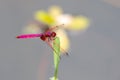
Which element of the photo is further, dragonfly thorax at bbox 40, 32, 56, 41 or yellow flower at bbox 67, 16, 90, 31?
yellow flower at bbox 67, 16, 90, 31

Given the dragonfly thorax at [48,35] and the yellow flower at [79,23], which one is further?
the yellow flower at [79,23]

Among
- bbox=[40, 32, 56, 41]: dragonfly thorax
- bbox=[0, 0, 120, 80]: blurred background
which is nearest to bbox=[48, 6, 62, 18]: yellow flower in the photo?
bbox=[0, 0, 120, 80]: blurred background

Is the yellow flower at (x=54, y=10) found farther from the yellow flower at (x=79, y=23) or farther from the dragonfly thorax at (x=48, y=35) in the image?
the dragonfly thorax at (x=48, y=35)

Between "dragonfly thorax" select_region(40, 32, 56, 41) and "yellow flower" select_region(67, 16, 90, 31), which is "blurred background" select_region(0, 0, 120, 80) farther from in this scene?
"dragonfly thorax" select_region(40, 32, 56, 41)

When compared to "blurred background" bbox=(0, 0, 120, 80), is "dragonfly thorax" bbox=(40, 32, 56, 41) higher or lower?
lower

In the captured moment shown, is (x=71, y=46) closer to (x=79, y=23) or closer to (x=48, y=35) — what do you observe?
(x=79, y=23)

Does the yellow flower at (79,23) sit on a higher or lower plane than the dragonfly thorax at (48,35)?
higher

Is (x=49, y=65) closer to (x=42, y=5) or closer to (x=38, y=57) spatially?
(x=38, y=57)

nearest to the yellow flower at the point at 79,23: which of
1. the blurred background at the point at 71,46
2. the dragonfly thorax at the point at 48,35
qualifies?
the blurred background at the point at 71,46
